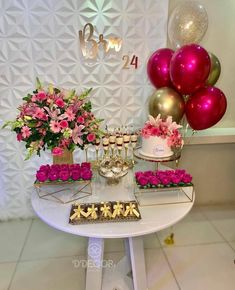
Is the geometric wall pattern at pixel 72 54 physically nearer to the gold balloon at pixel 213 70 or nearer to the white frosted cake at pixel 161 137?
the gold balloon at pixel 213 70

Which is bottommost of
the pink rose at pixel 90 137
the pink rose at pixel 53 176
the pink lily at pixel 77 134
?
the pink rose at pixel 53 176

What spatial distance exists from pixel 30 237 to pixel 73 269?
60 cm

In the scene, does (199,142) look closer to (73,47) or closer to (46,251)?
(73,47)

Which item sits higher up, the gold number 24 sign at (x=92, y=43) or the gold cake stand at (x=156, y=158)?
the gold number 24 sign at (x=92, y=43)

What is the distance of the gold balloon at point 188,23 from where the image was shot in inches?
81.9

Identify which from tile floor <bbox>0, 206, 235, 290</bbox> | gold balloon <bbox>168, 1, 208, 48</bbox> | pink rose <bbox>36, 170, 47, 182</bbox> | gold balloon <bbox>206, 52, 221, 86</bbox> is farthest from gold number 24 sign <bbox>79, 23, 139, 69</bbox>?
tile floor <bbox>0, 206, 235, 290</bbox>

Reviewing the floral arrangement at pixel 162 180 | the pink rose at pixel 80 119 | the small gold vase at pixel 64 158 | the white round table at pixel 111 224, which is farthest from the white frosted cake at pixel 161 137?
the small gold vase at pixel 64 158

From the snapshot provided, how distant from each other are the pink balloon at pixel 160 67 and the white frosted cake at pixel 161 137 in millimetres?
543

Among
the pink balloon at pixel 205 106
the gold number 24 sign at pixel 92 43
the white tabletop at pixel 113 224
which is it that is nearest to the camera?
the white tabletop at pixel 113 224

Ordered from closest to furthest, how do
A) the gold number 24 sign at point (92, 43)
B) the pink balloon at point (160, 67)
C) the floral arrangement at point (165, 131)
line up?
the floral arrangement at point (165, 131)
the pink balloon at point (160, 67)
the gold number 24 sign at point (92, 43)

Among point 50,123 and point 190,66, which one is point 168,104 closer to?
point 190,66

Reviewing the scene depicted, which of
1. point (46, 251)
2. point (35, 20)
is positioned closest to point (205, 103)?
point (35, 20)

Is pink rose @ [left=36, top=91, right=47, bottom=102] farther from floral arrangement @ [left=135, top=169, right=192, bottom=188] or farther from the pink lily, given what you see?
floral arrangement @ [left=135, top=169, right=192, bottom=188]

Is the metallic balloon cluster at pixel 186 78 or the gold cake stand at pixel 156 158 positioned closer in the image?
the gold cake stand at pixel 156 158
